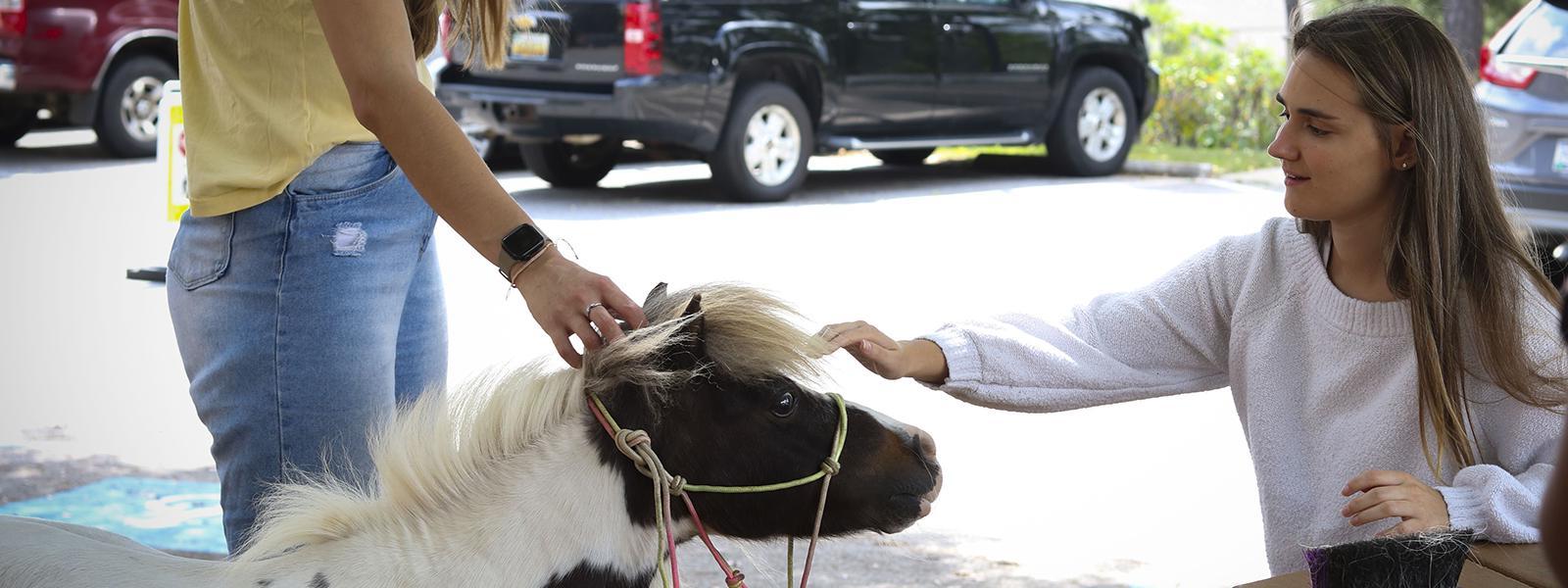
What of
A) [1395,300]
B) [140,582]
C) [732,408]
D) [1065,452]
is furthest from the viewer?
[1065,452]

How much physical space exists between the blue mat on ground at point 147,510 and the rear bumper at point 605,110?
5.47 meters

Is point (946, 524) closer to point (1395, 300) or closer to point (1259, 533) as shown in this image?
point (1259, 533)

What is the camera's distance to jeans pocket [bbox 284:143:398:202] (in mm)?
2320

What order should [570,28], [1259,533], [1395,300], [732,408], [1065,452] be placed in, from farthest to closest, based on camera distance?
[570,28] < [1065,452] < [1259,533] < [1395,300] < [732,408]

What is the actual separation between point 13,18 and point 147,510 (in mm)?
8758

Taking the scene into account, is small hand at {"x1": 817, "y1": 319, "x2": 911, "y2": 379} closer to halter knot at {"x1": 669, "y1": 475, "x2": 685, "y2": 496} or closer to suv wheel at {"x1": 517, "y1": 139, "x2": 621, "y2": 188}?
A: halter knot at {"x1": 669, "y1": 475, "x2": 685, "y2": 496}

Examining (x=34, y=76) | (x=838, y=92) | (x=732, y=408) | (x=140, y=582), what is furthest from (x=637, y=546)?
(x=34, y=76)

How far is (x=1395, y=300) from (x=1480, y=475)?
37cm

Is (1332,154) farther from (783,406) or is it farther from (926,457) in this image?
(783,406)

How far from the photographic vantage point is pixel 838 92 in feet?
36.6

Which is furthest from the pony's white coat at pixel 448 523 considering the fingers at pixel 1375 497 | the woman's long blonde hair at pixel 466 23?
the fingers at pixel 1375 497

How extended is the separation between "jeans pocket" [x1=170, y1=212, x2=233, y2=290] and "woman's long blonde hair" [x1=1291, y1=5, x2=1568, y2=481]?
5.98 feet

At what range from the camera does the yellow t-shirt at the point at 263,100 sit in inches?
89.3

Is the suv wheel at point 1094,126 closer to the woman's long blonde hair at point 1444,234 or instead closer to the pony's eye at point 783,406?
the woman's long blonde hair at point 1444,234
